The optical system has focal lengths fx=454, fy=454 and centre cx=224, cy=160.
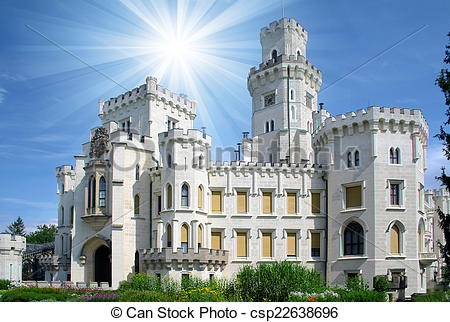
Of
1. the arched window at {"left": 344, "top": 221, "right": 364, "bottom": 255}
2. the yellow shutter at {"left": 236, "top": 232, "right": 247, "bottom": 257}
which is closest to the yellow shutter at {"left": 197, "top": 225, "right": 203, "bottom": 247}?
the yellow shutter at {"left": 236, "top": 232, "right": 247, "bottom": 257}

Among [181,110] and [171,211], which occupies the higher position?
[181,110]

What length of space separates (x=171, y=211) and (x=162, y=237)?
2220mm

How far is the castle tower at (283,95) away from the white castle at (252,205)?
4781 millimetres

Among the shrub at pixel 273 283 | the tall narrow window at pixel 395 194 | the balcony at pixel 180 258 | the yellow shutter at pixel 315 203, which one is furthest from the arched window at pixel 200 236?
the tall narrow window at pixel 395 194

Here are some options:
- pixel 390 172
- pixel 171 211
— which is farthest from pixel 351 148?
pixel 171 211

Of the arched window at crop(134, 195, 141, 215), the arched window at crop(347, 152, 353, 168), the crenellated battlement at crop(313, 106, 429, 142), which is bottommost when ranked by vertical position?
the arched window at crop(134, 195, 141, 215)

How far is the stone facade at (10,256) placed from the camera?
48.9 metres

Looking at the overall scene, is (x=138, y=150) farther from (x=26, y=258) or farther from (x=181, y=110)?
(x=26, y=258)

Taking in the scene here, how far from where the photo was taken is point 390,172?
36.4 meters

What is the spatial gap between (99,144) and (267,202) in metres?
16.0

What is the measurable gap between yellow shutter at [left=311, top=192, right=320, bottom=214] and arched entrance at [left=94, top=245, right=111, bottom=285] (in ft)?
60.0

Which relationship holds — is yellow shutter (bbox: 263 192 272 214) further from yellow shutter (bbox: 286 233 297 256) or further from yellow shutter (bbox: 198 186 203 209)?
yellow shutter (bbox: 198 186 203 209)

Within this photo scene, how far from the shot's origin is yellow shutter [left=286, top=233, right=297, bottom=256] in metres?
39.0

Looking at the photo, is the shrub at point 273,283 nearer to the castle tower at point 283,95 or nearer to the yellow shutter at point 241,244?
the yellow shutter at point 241,244
